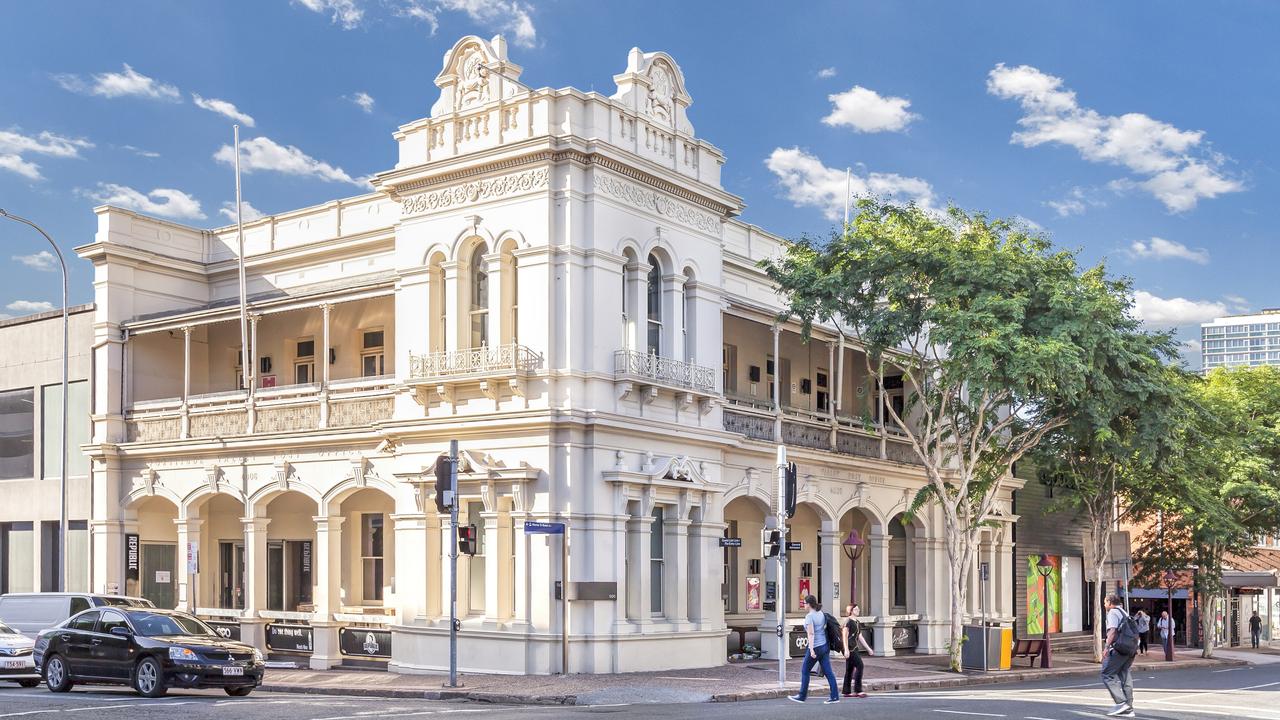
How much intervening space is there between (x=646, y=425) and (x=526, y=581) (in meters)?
3.90

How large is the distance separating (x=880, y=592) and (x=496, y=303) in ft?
46.9

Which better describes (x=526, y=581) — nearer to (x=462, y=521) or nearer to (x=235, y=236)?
(x=462, y=521)

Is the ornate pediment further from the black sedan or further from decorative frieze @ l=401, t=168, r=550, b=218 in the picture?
the black sedan

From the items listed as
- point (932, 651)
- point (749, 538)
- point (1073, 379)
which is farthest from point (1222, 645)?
point (1073, 379)

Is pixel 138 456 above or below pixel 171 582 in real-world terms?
above

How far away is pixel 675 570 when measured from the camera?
28734 mm

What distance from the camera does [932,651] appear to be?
37875 mm

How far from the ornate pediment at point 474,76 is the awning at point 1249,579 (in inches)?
1673

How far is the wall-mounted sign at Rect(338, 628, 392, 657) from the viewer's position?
2975 centimetres

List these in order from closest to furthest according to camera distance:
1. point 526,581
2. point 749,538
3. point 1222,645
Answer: point 526,581
point 749,538
point 1222,645

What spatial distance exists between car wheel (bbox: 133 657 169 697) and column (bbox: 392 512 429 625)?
6.55 m

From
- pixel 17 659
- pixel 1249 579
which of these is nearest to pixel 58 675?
pixel 17 659

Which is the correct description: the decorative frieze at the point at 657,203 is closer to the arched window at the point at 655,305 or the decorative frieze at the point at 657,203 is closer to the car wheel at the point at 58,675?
the arched window at the point at 655,305

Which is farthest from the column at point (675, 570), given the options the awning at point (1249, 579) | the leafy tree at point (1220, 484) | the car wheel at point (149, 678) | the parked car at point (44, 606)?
the awning at point (1249, 579)
